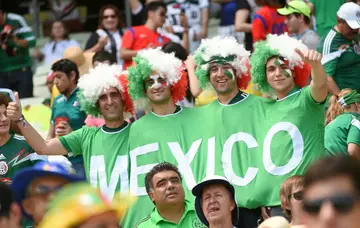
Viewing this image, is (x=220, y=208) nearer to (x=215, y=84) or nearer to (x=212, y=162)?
(x=212, y=162)

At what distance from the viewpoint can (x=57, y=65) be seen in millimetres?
10219

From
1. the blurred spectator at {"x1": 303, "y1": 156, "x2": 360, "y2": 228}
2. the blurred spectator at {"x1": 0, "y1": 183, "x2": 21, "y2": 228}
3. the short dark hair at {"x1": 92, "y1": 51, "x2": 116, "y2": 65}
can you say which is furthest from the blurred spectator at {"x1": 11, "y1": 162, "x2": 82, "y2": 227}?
the short dark hair at {"x1": 92, "y1": 51, "x2": 116, "y2": 65}

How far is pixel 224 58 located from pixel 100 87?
1.10 meters

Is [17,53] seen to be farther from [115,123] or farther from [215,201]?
[215,201]

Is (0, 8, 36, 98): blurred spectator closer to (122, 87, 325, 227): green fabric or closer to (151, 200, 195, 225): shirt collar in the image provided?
(122, 87, 325, 227): green fabric

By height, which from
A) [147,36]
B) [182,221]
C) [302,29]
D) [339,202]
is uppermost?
[339,202]

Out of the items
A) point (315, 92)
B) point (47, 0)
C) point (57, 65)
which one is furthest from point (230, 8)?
point (315, 92)

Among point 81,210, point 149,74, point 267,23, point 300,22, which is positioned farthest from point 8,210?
point 267,23

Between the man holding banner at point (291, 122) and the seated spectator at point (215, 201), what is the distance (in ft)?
1.18

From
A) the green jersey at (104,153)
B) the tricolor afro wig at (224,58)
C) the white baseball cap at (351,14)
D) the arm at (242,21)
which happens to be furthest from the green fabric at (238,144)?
the arm at (242,21)

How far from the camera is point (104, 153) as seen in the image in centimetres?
805

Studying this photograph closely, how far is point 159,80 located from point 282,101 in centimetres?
109

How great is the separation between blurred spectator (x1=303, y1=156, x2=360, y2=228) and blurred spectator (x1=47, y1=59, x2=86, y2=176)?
652cm

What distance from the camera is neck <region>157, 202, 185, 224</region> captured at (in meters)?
7.30
